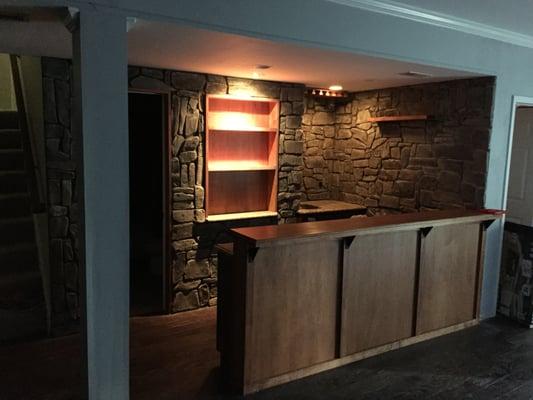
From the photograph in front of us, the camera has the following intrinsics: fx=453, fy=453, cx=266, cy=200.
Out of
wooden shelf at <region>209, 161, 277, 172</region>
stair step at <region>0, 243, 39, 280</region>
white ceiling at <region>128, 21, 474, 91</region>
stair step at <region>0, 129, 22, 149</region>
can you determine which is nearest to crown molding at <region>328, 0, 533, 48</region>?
white ceiling at <region>128, 21, 474, 91</region>

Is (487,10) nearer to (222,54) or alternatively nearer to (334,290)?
(222,54)

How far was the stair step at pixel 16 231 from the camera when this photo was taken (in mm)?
4145

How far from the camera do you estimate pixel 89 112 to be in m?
2.14

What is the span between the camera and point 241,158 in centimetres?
468

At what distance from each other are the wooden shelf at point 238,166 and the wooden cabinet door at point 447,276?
70.1 inches

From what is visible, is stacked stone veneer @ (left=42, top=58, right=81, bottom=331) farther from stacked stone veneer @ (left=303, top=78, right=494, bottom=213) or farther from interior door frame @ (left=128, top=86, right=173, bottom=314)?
stacked stone veneer @ (left=303, top=78, right=494, bottom=213)

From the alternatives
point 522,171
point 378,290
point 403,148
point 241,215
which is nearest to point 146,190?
point 241,215

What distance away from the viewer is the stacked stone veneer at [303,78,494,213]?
4.07 m

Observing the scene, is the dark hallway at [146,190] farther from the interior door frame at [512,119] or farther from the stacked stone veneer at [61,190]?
the interior door frame at [512,119]

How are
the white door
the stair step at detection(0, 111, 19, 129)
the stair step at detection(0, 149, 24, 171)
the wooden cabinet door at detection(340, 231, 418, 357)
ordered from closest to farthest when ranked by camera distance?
the wooden cabinet door at detection(340, 231, 418, 357)
the white door
the stair step at detection(0, 149, 24, 171)
the stair step at detection(0, 111, 19, 129)

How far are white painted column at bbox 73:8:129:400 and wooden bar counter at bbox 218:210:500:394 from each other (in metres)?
0.80

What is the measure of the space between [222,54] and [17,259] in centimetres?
261

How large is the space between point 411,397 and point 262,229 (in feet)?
4.73

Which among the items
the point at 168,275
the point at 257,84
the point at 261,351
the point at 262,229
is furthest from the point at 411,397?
the point at 257,84
